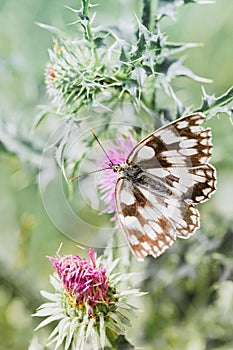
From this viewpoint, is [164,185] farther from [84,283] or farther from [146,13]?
[146,13]

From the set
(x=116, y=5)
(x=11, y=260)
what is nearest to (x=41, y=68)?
(x=116, y=5)

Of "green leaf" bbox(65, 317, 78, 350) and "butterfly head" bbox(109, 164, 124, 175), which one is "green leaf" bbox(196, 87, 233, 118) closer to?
"butterfly head" bbox(109, 164, 124, 175)


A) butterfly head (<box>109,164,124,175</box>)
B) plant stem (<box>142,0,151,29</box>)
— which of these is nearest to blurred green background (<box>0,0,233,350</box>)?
plant stem (<box>142,0,151,29</box>)

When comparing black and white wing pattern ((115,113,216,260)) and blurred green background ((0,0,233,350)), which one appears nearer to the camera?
black and white wing pattern ((115,113,216,260))

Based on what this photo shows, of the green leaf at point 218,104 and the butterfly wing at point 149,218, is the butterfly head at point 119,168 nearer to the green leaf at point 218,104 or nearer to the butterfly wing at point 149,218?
the butterfly wing at point 149,218

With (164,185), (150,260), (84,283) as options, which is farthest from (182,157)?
(150,260)

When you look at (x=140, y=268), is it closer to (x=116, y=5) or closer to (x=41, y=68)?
(x=41, y=68)
